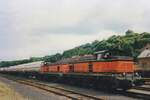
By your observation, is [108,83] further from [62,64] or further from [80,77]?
[62,64]

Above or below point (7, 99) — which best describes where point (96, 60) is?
above

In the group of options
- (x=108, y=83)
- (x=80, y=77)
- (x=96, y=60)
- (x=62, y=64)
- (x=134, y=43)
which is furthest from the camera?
(x=134, y=43)

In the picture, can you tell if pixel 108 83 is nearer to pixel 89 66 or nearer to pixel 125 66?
pixel 125 66

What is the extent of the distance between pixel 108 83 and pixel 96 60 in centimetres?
258

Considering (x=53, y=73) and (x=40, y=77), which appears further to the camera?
(x=40, y=77)

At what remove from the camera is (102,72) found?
27.6 m

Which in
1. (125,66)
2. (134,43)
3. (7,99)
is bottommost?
(7,99)

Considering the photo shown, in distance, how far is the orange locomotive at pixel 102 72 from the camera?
82.1 feet

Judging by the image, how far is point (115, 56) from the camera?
1019 inches

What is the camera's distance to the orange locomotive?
25031 mm

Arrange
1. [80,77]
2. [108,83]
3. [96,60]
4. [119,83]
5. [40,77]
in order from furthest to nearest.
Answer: [40,77] < [80,77] < [96,60] < [108,83] < [119,83]

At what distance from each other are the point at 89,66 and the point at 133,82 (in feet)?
21.1

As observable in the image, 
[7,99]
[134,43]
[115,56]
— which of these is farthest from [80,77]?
[134,43]

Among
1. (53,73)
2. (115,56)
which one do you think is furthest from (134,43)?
(115,56)
